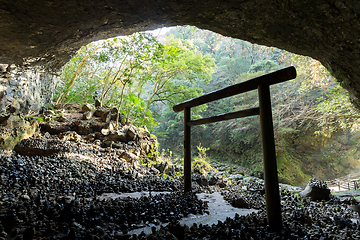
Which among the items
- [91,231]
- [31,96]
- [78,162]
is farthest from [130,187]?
[31,96]

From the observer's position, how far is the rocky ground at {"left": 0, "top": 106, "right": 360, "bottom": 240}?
1.62m

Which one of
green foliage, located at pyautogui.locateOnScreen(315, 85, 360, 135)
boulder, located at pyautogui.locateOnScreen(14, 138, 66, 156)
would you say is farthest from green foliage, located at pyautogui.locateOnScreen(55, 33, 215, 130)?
green foliage, located at pyautogui.locateOnScreen(315, 85, 360, 135)

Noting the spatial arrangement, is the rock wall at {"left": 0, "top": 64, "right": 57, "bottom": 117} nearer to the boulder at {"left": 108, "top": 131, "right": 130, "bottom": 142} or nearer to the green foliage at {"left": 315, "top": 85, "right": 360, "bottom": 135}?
the boulder at {"left": 108, "top": 131, "right": 130, "bottom": 142}

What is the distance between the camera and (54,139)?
14.5 feet

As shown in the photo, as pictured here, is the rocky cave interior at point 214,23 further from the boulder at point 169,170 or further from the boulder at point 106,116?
the boulder at point 169,170

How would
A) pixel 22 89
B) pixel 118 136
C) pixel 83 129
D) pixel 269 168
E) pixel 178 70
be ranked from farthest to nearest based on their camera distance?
pixel 178 70 < pixel 118 136 < pixel 83 129 < pixel 22 89 < pixel 269 168

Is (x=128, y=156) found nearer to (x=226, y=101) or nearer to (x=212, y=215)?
(x=212, y=215)

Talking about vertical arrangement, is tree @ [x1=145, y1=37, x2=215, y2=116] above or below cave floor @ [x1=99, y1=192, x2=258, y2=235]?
above

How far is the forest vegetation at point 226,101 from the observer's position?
5.96 meters

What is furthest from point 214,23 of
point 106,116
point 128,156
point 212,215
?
point 106,116

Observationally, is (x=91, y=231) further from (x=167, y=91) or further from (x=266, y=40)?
→ (x=167, y=91)

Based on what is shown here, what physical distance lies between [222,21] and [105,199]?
3.15 metres

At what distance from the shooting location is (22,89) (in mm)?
4438

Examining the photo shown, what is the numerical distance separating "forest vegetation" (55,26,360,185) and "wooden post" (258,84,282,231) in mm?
2345
